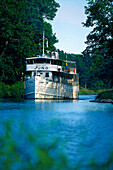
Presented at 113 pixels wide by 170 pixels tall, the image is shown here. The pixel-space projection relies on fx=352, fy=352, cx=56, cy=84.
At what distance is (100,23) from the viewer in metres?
45.7

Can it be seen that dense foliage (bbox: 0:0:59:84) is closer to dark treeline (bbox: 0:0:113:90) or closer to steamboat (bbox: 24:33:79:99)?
dark treeline (bbox: 0:0:113:90)

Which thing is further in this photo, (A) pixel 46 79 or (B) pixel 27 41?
(B) pixel 27 41

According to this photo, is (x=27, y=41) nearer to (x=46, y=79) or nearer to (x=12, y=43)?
(x=12, y=43)

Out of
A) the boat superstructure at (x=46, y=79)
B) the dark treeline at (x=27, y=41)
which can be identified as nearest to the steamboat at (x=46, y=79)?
the boat superstructure at (x=46, y=79)

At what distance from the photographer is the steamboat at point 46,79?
52594mm

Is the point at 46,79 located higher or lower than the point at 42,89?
higher

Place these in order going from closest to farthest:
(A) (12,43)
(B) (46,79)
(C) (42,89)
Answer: (C) (42,89)
(B) (46,79)
(A) (12,43)

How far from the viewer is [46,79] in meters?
53.8

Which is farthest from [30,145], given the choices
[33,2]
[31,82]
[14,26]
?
[33,2]

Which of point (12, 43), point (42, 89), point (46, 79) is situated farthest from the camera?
point (12, 43)

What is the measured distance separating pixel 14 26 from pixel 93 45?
2156cm

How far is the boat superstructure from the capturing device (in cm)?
5259

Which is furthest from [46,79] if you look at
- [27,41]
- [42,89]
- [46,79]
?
[27,41]

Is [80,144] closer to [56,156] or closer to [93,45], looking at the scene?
[56,156]
